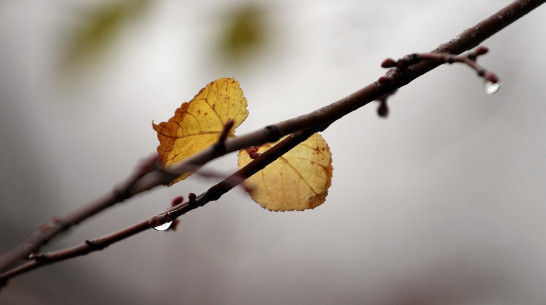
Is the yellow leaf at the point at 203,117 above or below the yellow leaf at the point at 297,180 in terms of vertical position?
above

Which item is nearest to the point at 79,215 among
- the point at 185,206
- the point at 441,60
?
the point at 185,206

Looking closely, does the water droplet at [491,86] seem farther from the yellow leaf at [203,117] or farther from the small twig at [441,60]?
the yellow leaf at [203,117]

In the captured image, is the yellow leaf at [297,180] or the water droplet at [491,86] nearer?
the water droplet at [491,86]

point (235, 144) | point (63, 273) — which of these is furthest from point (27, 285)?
point (235, 144)

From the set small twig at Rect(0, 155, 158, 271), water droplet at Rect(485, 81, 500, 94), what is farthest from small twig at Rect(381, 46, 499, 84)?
small twig at Rect(0, 155, 158, 271)

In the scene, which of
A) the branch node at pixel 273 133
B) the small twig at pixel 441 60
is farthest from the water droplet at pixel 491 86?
the branch node at pixel 273 133

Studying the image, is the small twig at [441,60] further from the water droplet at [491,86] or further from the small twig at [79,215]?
the small twig at [79,215]

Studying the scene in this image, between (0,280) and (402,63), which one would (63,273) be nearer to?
(0,280)
